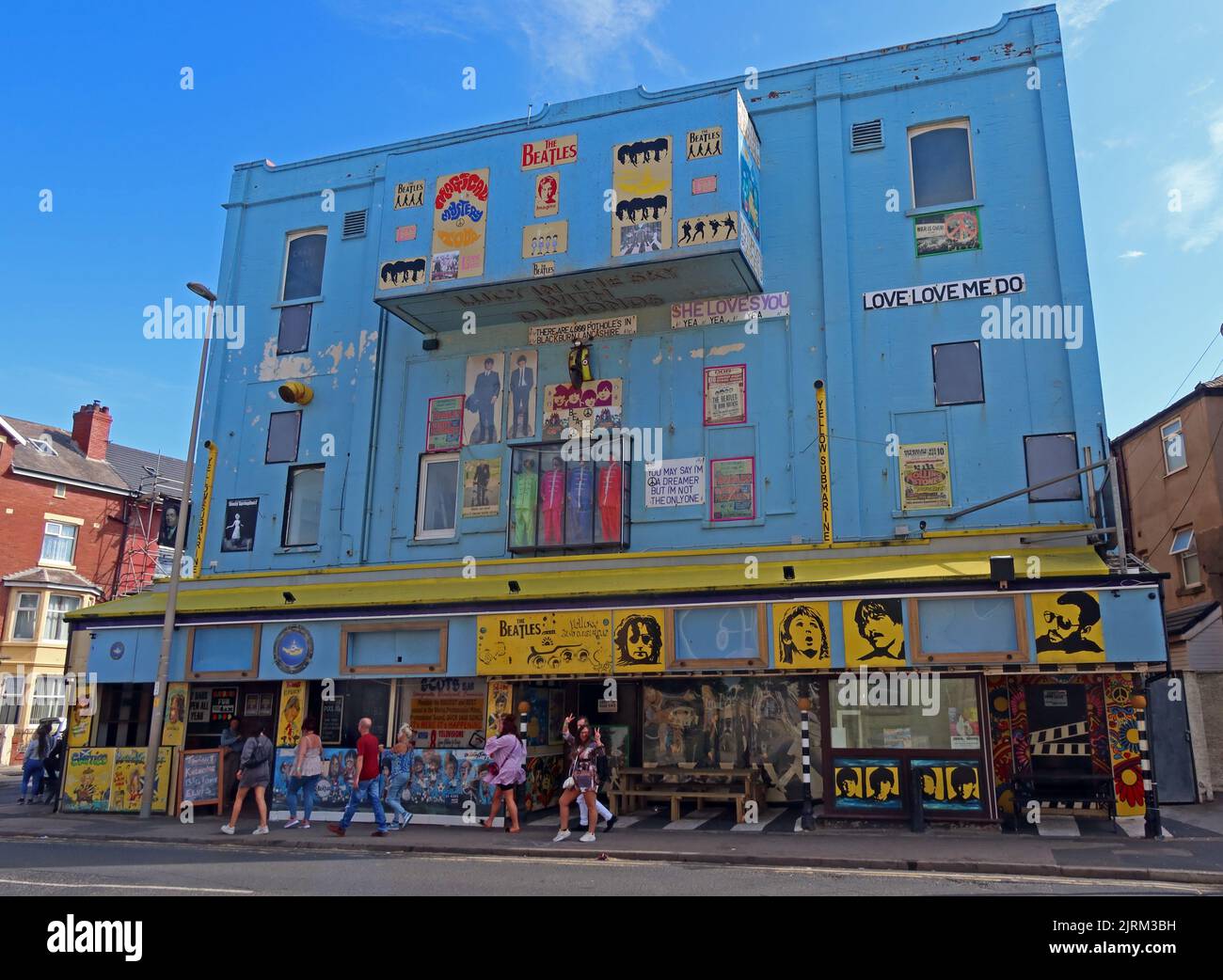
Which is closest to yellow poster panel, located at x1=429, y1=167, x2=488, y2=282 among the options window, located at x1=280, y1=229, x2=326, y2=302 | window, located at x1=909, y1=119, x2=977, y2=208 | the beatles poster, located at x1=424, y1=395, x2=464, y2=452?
the beatles poster, located at x1=424, y1=395, x2=464, y2=452

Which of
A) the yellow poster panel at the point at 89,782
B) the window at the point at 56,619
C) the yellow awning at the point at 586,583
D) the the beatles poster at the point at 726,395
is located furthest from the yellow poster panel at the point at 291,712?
the window at the point at 56,619

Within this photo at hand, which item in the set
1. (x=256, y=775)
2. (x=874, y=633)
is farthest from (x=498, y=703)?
(x=874, y=633)

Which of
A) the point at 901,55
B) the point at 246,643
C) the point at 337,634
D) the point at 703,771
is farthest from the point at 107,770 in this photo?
the point at 901,55

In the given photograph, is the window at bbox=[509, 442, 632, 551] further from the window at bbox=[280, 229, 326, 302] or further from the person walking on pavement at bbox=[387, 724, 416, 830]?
the window at bbox=[280, 229, 326, 302]

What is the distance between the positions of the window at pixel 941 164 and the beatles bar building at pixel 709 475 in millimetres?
85

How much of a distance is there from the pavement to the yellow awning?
3.73 m

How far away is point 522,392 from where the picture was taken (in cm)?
1980

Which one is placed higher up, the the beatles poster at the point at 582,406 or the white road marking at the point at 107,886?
the the beatles poster at the point at 582,406

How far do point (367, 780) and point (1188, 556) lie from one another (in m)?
20.6

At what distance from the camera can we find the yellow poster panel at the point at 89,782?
18.5 meters

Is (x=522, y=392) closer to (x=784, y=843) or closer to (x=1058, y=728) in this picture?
(x=784, y=843)

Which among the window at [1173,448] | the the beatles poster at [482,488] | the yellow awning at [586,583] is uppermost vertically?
the window at [1173,448]

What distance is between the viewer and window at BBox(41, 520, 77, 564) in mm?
38250

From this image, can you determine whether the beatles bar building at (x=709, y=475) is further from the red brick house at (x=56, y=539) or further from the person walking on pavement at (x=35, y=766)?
the red brick house at (x=56, y=539)
